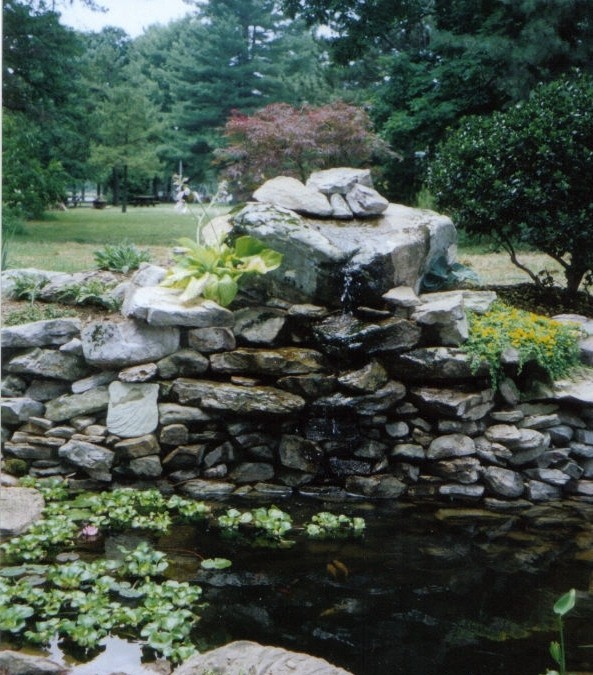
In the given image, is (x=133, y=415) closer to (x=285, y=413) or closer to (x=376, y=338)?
(x=285, y=413)

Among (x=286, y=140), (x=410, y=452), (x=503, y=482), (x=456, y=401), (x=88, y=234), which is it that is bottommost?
(x=503, y=482)

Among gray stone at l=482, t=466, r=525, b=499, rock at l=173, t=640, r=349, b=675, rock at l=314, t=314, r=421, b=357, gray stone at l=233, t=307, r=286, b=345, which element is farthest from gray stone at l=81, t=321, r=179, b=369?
rock at l=173, t=640, r=349, b=675

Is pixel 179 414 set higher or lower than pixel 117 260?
lower

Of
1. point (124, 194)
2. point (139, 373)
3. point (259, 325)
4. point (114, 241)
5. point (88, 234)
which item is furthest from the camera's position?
point (124, 194)

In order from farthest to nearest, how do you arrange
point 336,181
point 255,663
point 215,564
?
1. point 336,181
2. point 215,564
3. point 255,663

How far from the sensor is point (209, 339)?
4633mm

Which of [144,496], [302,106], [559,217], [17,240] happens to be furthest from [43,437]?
[302,106]

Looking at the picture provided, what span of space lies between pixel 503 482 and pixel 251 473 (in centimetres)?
159

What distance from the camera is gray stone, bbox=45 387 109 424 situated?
14.9ft

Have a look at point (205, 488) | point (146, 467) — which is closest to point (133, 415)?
point (146, 467)

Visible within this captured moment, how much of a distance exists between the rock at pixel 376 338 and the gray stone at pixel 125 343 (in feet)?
3.48

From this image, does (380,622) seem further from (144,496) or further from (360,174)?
(360,174)

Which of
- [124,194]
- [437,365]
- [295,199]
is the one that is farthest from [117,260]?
[124,194]

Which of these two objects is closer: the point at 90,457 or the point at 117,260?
the point at 90,457
